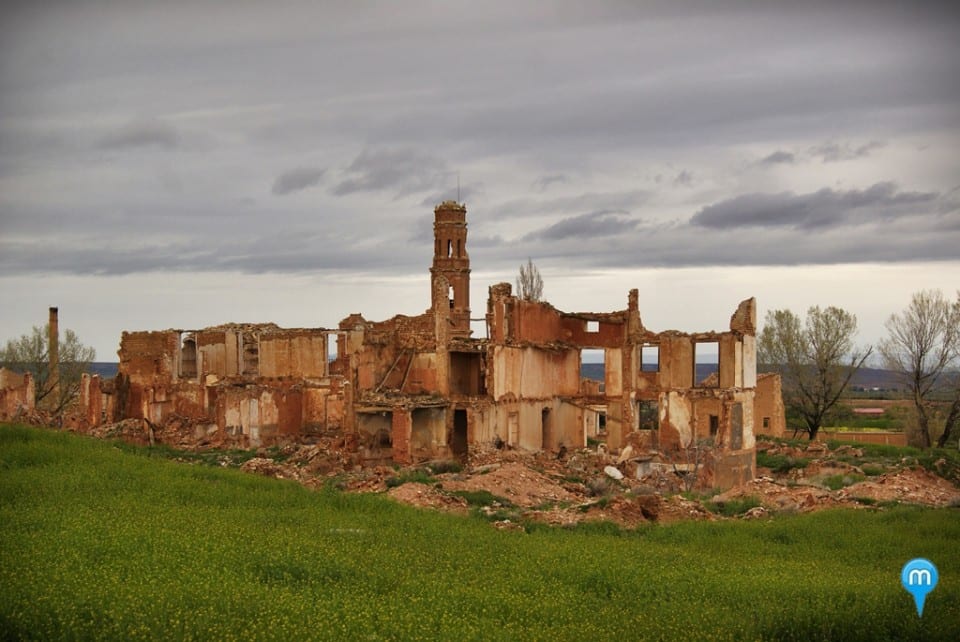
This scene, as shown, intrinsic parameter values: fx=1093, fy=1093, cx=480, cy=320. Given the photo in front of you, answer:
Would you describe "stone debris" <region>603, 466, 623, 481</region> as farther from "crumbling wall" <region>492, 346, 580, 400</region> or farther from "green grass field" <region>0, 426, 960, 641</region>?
"green grass field" <region>0, 426, 960, 641</region>

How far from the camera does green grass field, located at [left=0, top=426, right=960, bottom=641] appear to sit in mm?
13734

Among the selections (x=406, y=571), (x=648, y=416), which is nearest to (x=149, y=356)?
(x=648, y=416)

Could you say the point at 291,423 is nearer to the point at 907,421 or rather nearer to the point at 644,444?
the point at 644,444

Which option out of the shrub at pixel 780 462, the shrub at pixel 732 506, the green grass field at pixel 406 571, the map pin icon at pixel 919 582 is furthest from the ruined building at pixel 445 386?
the map pin icon at pixel 919 582

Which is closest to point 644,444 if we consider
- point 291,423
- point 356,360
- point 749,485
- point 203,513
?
point 749,485

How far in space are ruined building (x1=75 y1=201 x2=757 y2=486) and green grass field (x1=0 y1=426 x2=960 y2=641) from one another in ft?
39.3

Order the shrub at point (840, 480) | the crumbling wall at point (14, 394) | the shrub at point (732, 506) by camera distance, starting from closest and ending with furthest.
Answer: the shrub at point (732, 506)
the shrub at point (840, 480)
the crumbling wall at point (14, 394)

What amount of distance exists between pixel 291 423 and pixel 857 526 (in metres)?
25.2

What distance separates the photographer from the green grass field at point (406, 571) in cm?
1373

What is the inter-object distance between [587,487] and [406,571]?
1480 centimetres

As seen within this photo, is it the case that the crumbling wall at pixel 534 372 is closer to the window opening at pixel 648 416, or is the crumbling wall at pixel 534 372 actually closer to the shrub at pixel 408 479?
the window opening at pixel 648 416

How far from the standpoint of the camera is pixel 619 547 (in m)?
20.4

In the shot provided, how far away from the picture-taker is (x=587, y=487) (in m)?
31.2

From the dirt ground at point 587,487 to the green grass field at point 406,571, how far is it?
175 cm
